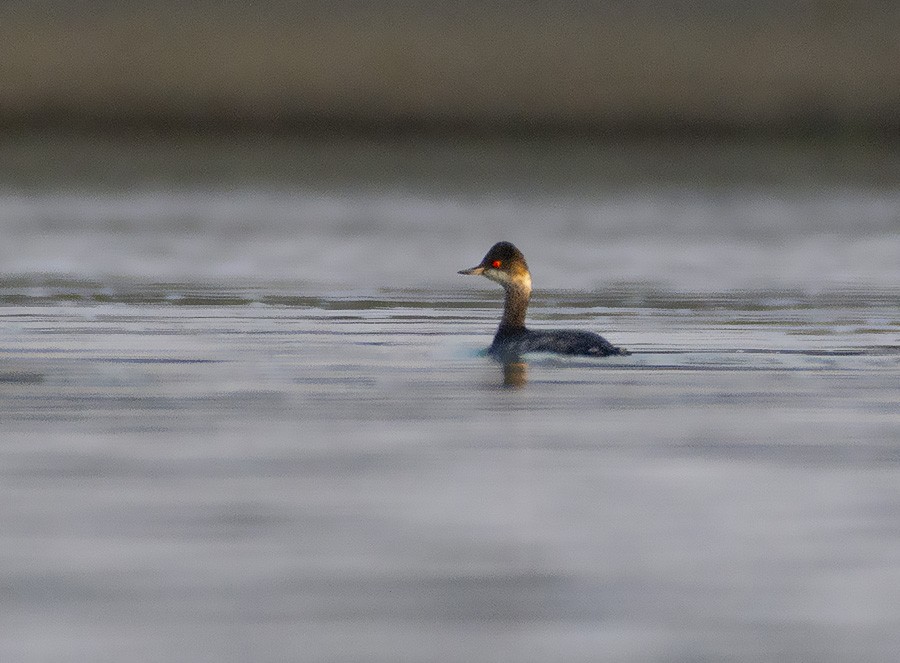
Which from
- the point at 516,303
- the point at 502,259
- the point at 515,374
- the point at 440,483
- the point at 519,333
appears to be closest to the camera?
the point at 440,483

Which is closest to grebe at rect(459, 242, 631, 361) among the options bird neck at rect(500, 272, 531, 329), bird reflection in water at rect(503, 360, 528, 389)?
bird neck at rect(500, 272, 531, 329)

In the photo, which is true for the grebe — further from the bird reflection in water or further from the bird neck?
the bird reflection in water

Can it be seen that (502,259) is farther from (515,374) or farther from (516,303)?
(515,374)

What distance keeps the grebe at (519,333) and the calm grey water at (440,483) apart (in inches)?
7.1

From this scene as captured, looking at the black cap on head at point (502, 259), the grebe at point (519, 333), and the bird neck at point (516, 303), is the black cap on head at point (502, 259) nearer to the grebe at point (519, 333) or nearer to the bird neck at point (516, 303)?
the grebe at point (519, 333)

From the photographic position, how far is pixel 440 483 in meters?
9.88

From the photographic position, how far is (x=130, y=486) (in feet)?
31.9

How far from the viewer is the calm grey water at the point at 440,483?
7324 mm

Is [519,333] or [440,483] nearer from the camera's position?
[440,483]

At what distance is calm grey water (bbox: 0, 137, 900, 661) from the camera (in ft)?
24.0

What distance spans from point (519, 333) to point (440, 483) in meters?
6.50

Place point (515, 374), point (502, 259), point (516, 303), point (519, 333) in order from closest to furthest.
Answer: point (515, 374) → point (519, 333) → point (516, 303) → point (502, 259)

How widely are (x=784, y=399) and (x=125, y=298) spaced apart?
10610 millimetres

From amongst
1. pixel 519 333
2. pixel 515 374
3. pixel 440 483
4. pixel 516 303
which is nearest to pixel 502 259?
pixel 516 303
